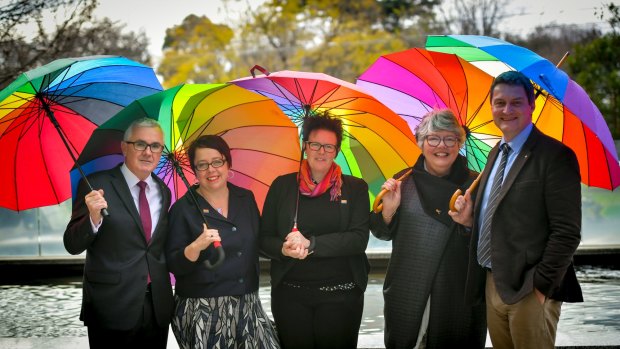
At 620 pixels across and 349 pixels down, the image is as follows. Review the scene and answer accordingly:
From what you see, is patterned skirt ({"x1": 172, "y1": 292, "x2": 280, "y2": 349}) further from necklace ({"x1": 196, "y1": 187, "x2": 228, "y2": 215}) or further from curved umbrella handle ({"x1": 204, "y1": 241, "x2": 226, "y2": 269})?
necklace ({"x1": 196, "y1": 187, "x2": 228, "y2": 215})

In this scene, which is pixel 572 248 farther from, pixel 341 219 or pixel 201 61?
pixel 201 61

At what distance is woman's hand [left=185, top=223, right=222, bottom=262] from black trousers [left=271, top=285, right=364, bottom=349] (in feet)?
1.96

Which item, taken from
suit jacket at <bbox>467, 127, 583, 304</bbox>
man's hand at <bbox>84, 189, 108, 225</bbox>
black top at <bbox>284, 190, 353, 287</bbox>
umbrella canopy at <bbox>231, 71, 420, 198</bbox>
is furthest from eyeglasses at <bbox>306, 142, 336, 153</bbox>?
man's hand at <bbox>84, 189, 108, 225</bbox>

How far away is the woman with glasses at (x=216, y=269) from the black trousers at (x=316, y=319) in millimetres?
119

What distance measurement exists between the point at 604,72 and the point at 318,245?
753 inches

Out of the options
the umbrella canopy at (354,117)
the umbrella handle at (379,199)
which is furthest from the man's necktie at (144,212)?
the umbrella handle at (379,199)

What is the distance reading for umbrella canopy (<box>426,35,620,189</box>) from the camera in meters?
4.38

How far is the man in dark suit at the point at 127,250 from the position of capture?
454 centimetres

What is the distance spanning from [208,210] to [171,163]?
667 mm

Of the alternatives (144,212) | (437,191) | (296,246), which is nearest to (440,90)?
(437,191)

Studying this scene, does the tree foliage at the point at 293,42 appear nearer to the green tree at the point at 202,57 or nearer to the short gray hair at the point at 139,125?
the green tree at the point at 202,57

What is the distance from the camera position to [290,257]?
4.77 meters

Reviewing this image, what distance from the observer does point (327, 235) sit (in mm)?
4750

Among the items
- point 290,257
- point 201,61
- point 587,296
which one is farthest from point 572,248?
point 201,61
